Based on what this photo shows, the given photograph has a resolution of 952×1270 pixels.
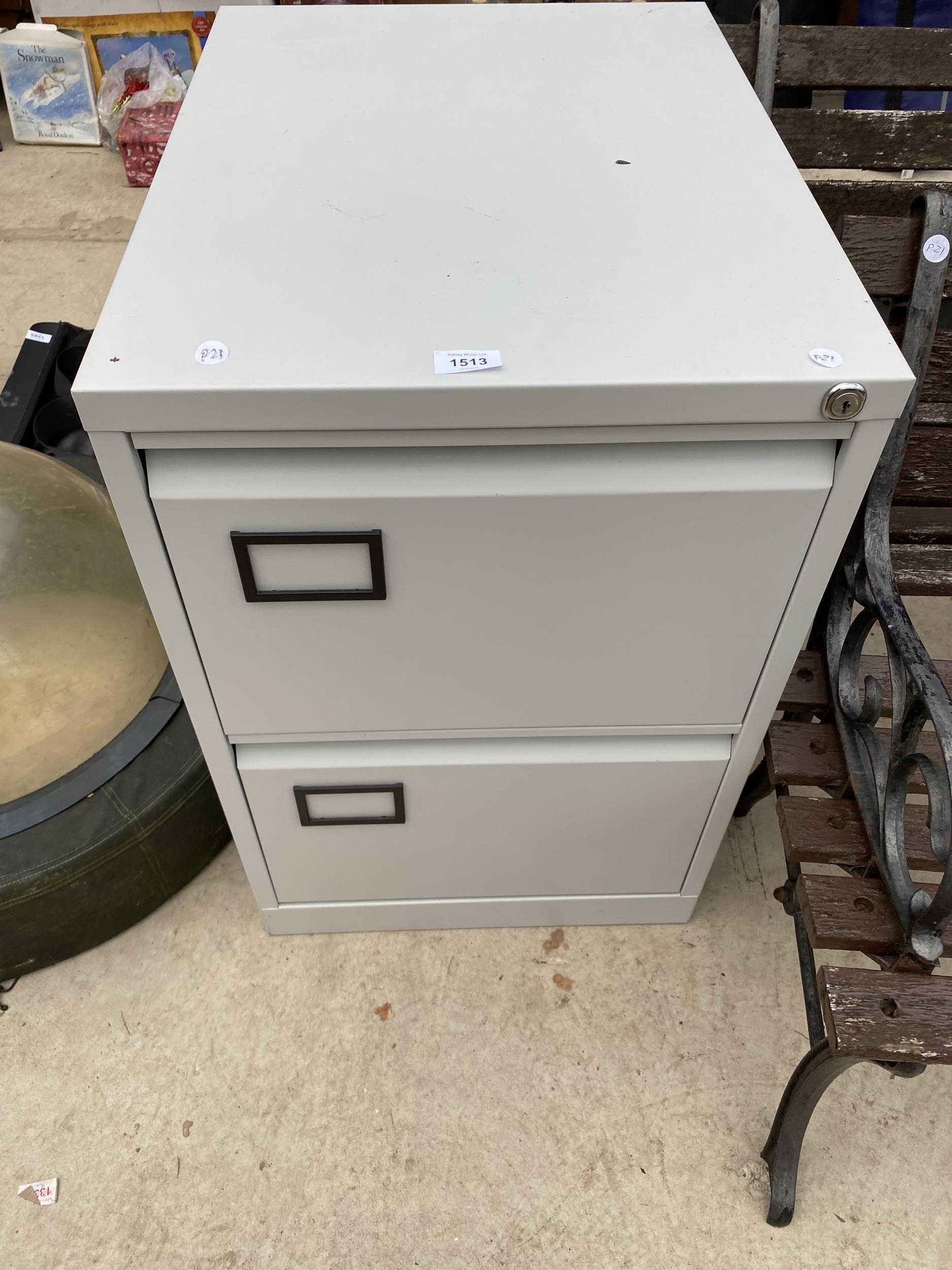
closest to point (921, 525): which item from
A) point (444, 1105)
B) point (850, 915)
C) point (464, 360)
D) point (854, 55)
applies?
point (850, 915)

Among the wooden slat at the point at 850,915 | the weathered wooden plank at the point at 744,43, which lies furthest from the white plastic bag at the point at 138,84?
the wooden slat at the point at 850,915

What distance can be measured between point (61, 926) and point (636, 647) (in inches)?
34.0

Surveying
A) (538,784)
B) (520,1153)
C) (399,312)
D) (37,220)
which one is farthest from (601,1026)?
(37,220)

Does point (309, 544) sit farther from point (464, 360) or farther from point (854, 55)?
point (854, 55)

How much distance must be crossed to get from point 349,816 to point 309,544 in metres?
0.42

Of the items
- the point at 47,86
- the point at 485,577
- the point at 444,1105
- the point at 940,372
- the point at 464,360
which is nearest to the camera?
the point at 464,360

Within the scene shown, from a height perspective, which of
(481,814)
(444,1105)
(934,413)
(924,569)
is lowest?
(444,1105)

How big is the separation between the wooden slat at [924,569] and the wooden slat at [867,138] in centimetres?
59

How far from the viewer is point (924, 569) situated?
1.14 metres

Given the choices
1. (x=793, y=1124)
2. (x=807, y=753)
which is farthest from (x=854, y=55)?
(x=793, y=1124)

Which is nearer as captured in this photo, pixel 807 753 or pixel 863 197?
pixel 807 753

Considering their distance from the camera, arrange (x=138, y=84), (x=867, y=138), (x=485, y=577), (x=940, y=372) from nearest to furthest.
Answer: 1. (x=485, y=577)
2. (x=940, y=372)
3. (x=867, y=138)
4. (x=138, y=84)

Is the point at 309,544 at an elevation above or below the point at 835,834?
above

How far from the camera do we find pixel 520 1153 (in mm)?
1127
